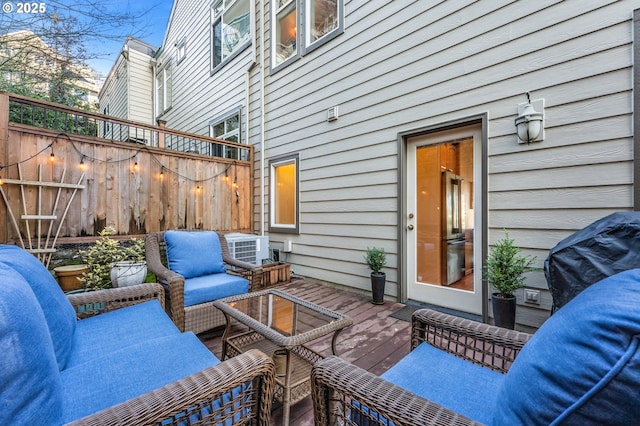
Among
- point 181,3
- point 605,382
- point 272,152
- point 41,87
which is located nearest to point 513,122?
point 605,382

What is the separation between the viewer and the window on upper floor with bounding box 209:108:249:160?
577 cm

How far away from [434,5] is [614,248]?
Answer: 3017 millimetres

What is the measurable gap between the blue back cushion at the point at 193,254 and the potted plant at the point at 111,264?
1.18 meters

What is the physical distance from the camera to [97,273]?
3574 millimetres

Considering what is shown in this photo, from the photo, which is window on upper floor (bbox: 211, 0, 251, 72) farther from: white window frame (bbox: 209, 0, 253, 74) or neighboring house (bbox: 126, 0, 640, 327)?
neighboring house (bbox: 126, 0, 640, 327)

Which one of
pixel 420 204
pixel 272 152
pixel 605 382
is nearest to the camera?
pixel 605 382

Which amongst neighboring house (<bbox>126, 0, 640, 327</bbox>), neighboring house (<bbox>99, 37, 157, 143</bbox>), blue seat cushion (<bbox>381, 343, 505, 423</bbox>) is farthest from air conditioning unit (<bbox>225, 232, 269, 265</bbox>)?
neighboring house (<bbox>99, 37, 157, 143</bbox>)

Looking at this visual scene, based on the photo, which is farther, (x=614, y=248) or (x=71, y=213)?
(x=71, y=213)

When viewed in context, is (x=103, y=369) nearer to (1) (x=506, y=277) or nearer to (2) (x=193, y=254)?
(2) (x=193, y=254)

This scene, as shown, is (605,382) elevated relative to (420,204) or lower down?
lower down

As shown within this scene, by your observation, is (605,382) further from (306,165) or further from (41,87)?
(41,87)

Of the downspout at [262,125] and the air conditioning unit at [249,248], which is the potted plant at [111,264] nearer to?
the air conditioning unit at [249,248]

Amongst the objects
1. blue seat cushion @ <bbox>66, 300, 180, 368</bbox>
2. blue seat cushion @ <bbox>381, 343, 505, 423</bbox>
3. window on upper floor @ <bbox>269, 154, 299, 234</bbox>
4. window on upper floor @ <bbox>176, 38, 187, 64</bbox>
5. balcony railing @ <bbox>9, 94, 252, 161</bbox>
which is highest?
window on upper floor @ <bbox>176, 38, 187, 64</bbox>

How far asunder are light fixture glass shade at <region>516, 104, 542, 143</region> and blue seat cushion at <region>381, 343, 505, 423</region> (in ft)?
7.14
